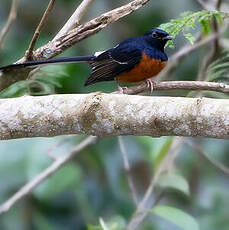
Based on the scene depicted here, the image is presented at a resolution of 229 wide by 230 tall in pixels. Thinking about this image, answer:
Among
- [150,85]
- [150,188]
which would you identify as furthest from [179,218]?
[150,85]

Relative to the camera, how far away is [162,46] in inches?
158

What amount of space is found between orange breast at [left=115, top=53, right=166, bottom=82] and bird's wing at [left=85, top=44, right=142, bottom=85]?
0.03 m

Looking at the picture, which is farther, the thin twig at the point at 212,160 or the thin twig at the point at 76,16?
the thin twig at the point at 212,160

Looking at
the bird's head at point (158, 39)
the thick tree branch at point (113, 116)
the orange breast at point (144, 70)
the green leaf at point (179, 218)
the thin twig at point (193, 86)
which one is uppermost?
the thick tree branch at point (113, 116)

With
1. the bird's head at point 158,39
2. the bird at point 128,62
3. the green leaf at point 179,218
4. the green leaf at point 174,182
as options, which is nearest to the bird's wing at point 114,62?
the bird at point 128,62

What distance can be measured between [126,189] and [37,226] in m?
1.04

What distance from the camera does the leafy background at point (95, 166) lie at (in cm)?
391

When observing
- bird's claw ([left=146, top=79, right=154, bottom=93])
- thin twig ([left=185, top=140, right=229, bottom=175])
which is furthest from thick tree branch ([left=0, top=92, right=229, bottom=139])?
thin twig ([left=185, top=140, right=229, bottom=175])

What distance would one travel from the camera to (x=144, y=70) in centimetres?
379

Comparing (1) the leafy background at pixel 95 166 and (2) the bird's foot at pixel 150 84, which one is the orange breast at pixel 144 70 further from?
(1) the leafy background at pixel 95 166

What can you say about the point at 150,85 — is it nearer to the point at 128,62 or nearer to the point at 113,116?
the point at 128,62

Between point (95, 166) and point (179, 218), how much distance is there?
143cm

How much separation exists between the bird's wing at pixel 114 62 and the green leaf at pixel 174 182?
2.43 ft

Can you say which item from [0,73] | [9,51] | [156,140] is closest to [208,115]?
[0,73]
